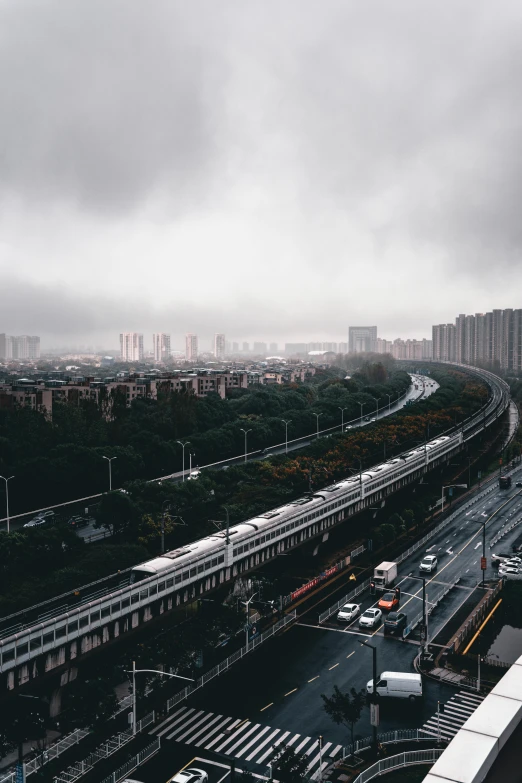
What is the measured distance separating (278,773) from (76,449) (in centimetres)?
4858

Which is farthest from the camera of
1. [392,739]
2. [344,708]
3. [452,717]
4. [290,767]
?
[452,717]

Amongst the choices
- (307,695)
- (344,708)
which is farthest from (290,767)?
(307,695)

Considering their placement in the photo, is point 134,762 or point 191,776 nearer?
point 191,776

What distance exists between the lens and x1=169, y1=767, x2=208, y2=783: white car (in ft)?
84.2

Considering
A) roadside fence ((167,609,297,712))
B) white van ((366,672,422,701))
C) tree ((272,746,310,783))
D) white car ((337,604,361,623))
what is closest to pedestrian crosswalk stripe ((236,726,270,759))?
tree ((272,746,310,783))

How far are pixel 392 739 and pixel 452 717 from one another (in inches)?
138

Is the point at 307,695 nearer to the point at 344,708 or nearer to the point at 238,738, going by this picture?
the point at 238,738

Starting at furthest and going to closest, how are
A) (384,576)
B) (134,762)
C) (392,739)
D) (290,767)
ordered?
1. (384,576)
2. (392,739)
3. (134,762)
4. (290,767)

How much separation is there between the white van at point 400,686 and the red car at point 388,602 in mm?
11095

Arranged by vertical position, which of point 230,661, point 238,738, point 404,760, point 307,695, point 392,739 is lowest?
point 230,661

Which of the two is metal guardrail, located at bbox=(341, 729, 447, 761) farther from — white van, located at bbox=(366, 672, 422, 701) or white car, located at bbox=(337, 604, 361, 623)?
white car, located at bbox=(337, 604, 361, 623)

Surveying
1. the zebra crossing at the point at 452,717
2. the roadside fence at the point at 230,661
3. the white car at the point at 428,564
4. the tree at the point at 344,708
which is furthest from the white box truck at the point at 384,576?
the tree at the point at 344,708

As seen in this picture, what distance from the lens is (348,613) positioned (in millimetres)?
42844

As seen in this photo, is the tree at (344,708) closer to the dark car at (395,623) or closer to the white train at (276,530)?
the dark car at (395,623)
